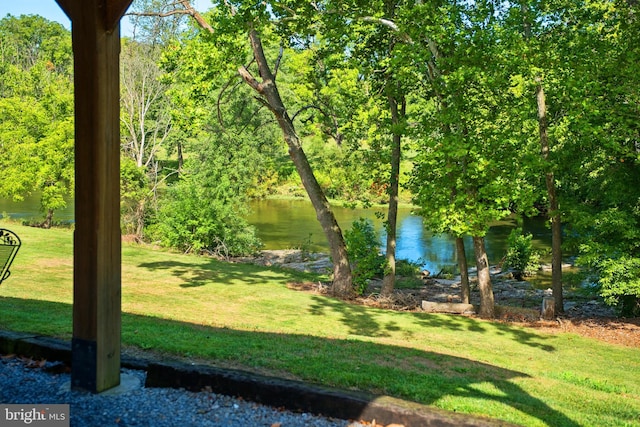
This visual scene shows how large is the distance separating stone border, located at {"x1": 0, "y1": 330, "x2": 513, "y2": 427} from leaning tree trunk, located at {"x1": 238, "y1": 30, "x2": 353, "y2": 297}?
31.3ft

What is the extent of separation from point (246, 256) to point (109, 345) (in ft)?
57.9

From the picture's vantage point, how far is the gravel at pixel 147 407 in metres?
4.17

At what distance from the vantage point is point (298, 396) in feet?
14.5

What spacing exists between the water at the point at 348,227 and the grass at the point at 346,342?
8.55 meters

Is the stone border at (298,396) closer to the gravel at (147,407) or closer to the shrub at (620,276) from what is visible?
the gravel at (147,407)

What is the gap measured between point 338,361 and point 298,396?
1.75m

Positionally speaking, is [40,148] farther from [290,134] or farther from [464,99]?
[464,99]

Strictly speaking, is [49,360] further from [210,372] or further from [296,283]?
[296,283]

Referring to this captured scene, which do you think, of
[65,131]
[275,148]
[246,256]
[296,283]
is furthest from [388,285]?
[275,148]

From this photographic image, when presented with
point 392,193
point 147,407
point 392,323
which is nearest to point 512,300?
point 392,193

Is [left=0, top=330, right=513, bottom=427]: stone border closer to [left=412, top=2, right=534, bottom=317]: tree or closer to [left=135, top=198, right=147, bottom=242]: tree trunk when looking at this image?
[left=412, top=2, right=534, bottom=317]: tree

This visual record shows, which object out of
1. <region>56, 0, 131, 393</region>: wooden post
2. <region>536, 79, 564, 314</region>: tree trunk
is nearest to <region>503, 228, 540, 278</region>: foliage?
<region>536, 79, 564, 314</region>: tree trunk

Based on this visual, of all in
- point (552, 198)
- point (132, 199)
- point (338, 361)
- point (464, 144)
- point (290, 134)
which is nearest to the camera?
point (338, 361)


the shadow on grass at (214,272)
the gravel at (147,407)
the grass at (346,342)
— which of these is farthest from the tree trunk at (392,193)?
the gravel at (147,407)
